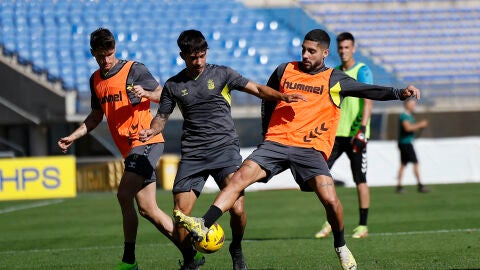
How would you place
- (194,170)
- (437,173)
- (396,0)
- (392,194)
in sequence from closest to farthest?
(194,170) < (392,194) < (437,173) < (396,0)

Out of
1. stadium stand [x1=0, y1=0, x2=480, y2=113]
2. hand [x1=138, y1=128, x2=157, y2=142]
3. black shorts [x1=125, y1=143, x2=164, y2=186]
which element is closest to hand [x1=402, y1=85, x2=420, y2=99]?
hand [x1=138, y1=128, x2=157, y2=142]

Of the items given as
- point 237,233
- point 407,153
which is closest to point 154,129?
point 237,233

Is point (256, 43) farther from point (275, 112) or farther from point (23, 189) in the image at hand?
point (275, 112)

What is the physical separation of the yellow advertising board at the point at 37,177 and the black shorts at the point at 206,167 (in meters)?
13.2

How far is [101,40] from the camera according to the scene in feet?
25.6

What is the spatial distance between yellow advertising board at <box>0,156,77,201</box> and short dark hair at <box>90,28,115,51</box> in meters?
13.1

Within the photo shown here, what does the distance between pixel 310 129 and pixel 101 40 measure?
196 cm

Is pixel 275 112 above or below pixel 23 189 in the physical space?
above

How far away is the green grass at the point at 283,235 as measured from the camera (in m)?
8.73

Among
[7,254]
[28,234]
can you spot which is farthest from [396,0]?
[7,254]

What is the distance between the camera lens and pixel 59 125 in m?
24.5

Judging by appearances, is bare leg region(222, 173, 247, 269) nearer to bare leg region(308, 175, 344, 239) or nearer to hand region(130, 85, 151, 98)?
bare leg region(308, 175, 344, 239)

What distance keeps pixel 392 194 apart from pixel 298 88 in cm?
1079

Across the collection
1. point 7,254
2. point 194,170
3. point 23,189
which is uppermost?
point 194,170
